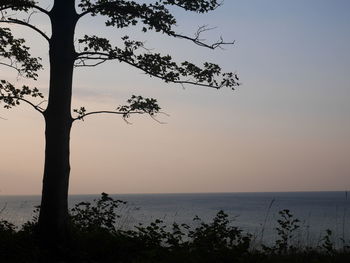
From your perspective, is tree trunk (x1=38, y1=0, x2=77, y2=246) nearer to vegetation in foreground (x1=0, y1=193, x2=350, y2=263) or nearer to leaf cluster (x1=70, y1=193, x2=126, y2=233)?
vegetation in foreground (x1=0, y1=193, x2=350, y2=263)

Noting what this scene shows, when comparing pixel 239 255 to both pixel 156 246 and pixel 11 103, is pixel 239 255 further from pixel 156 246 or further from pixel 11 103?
pixel 11 103

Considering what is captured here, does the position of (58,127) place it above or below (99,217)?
above

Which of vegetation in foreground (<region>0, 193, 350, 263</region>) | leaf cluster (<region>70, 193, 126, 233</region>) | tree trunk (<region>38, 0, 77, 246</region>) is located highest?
tree trunk (<region>38, 0, 77, 246</region>)

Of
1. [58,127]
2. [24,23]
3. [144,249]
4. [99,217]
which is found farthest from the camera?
[99,217]

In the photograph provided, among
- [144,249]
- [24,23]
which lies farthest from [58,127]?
[144,249]

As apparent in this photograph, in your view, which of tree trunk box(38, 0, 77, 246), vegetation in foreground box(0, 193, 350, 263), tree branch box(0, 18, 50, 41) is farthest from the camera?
tree branch box(0, 18, 50, 41)

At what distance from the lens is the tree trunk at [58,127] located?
9.89 m

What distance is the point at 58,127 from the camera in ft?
33.3

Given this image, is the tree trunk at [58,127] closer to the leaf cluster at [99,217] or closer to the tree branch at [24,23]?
the tree branch at [24,23]

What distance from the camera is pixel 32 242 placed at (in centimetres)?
959

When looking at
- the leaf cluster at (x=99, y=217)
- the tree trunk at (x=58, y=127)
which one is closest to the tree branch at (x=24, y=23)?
the tree trunk at (x=58, y=127)

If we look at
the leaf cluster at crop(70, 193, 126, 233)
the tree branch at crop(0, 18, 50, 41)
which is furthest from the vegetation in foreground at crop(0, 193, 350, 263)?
the tree branch at crop(0, 18, 50, 41)

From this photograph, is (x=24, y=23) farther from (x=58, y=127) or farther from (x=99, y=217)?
(x=99, y=217)

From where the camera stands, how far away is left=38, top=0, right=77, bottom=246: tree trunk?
32.4 ft
